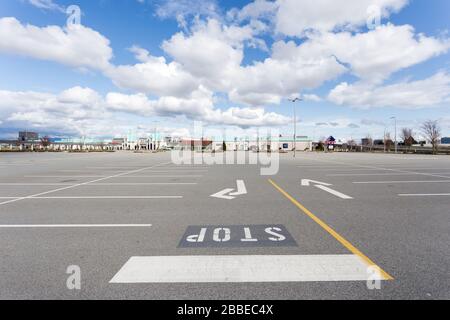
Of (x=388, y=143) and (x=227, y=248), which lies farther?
(x=388, y=143)

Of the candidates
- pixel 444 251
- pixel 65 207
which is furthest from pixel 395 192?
pixel 65 207

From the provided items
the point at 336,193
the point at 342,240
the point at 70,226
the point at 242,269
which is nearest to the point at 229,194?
the point at 336,193

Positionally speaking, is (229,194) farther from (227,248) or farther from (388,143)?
(388,143)

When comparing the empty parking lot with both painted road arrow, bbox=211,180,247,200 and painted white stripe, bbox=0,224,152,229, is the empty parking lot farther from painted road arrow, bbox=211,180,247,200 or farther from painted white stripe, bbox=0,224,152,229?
painted road arrow, bbox=211,180,247,200

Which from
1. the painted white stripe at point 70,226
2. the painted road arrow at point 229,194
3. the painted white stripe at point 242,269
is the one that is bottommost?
the painted white stripe at point 242,269

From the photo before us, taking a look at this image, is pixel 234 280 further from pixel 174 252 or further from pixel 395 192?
pixel 395 192

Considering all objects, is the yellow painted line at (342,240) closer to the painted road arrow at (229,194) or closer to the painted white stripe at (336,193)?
the painted white stripe at (336,193)

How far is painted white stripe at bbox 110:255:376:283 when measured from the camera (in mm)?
3133

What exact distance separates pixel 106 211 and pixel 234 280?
4.77m

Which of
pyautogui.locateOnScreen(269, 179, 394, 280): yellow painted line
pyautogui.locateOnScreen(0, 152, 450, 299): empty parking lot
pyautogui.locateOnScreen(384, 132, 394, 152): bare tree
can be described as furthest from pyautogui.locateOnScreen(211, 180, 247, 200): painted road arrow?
pyautogui.locateOnScreen(384, 132, 394, 152): bare tree

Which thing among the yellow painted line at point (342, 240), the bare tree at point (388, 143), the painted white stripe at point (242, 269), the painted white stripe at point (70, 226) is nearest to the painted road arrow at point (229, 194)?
the yellow painted line at point (342, 240)

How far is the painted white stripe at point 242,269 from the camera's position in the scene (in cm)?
313

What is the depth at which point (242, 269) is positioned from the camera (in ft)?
11.0

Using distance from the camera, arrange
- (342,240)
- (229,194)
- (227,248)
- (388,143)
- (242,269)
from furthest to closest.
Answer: (388,143) → (229,194) → (342,240) → (227,248) → (242,269)
